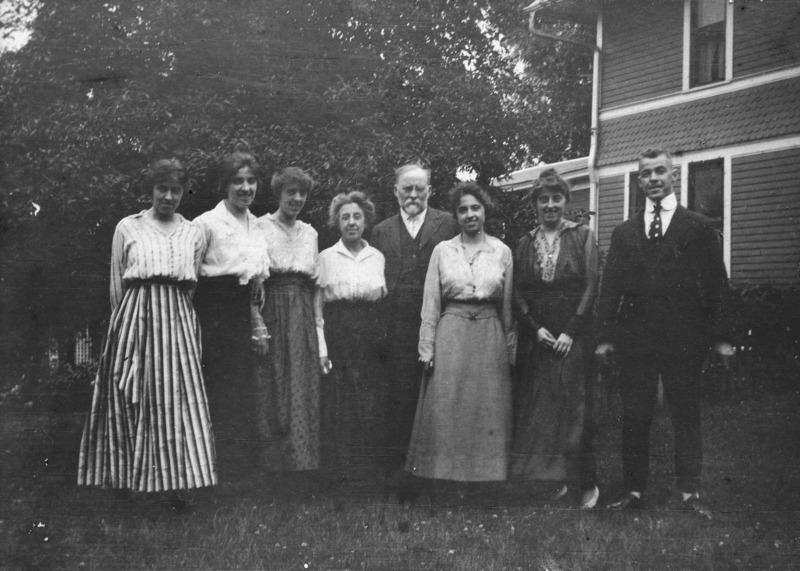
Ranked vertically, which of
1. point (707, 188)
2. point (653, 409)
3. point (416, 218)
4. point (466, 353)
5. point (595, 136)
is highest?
point (595, 136)

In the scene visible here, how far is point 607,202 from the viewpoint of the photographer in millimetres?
3951

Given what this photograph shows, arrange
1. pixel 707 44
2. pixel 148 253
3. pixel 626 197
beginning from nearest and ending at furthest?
pixel 148 253, pixel 626 197, pixel 707 44

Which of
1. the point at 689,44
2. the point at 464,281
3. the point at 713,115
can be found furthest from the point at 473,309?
the point at 689,44

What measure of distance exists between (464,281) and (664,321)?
0.98 m

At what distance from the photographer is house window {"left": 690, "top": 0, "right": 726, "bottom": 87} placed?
426 cm

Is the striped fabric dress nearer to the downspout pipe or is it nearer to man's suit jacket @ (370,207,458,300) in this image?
man's suit jacket @ (370,207,458,300)


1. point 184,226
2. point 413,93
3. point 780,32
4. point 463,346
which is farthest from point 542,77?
point 184,226

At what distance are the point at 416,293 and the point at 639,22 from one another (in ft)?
8.87

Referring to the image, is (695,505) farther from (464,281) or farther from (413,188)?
(413,188)

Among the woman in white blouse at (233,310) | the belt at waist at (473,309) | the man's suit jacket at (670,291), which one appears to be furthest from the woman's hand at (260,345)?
the man's suit jacket at (670,291)

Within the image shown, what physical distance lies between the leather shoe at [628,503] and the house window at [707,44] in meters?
2.47

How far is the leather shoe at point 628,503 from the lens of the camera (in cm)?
340

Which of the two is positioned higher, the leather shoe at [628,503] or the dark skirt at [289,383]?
the dark skirt at [289,383]

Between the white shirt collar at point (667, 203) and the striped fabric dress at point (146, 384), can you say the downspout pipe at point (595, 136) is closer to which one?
the white shirt collar at point (667, 203)
